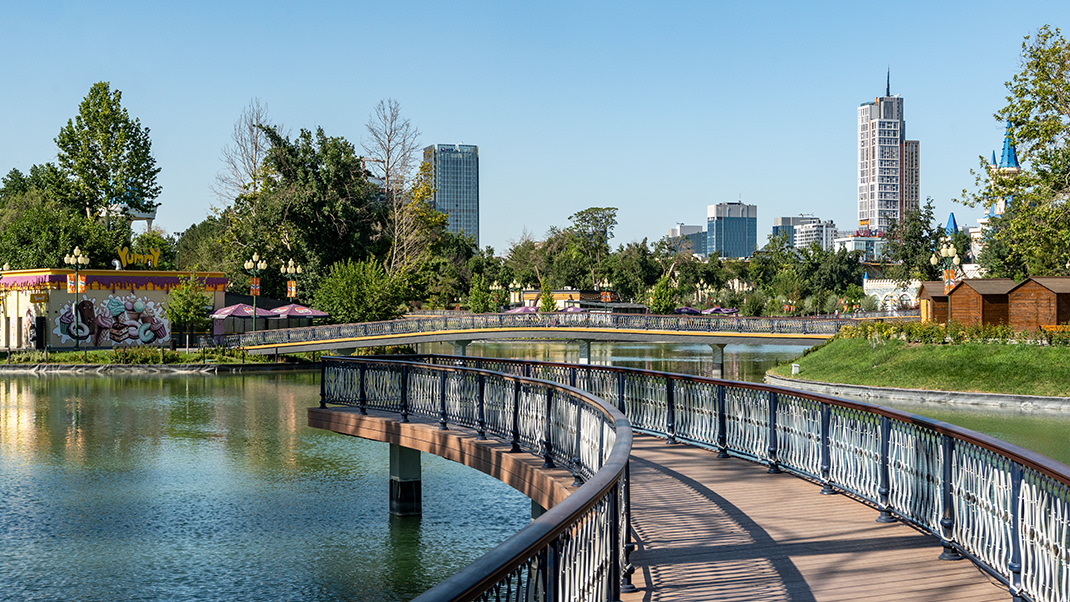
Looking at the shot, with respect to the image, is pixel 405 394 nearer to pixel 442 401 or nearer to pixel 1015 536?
pixel 442 401

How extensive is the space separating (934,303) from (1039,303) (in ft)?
Result: 31.9

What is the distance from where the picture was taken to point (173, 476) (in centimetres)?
2369

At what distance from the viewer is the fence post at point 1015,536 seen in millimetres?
7082

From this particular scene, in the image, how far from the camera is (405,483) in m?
19.8

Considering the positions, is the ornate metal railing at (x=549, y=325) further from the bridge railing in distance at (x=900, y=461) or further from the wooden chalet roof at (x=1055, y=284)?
the bridge railing in distance at (x=900, y=461)

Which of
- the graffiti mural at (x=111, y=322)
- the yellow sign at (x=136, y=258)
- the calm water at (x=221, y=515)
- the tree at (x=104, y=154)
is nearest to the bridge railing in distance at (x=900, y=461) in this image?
the calm water at (x=221, y=515)

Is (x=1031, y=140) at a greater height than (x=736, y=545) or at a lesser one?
greater

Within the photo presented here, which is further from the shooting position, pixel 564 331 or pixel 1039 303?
pixel 564 331

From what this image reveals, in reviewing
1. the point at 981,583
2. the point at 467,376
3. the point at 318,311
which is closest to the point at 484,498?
the point at 467,376

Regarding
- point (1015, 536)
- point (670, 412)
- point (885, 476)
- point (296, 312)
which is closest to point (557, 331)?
point (296, 312)

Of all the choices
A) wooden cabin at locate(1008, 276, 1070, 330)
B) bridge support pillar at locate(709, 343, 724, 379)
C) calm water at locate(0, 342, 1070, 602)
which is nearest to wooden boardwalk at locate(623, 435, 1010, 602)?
calm water at locate(0, 342, 1070, 602)

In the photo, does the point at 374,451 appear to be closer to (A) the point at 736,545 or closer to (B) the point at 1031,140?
(A) the point at 736,545

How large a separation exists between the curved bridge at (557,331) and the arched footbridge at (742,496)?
1368 inches

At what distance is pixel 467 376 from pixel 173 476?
36.0 ft
